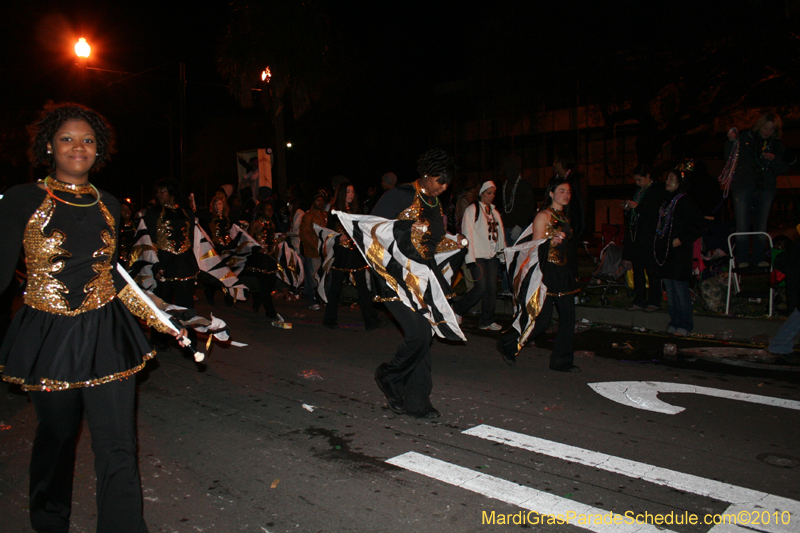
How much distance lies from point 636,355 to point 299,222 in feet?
21.8

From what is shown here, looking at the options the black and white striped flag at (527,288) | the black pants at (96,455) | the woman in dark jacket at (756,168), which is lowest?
the black pants at (96,455)

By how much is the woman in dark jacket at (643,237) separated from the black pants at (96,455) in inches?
297

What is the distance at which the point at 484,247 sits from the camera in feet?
30.0

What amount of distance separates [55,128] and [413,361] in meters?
3.02

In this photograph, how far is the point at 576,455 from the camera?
14.1 ft

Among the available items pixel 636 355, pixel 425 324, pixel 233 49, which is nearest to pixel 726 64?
pixel 636 355

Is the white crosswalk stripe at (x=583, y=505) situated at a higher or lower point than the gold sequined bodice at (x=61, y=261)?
lower

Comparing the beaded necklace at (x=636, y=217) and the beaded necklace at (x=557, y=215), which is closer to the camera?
the beaded necklace at (x=557, y=215)

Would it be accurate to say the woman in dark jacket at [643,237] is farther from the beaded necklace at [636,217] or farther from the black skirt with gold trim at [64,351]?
the black skirt with gold trim at [64,351]

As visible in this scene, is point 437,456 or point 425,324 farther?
point 425,324

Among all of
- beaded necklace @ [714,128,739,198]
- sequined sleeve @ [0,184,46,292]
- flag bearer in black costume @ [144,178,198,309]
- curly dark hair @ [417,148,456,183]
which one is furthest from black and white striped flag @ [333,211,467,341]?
beaded necklace @ [714,128,739,198]

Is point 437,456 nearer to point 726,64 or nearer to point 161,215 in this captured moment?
point 161,215

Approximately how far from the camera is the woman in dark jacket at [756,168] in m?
10.2

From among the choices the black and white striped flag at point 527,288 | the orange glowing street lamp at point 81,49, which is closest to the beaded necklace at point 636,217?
the black and white striped flag at point 527,288
